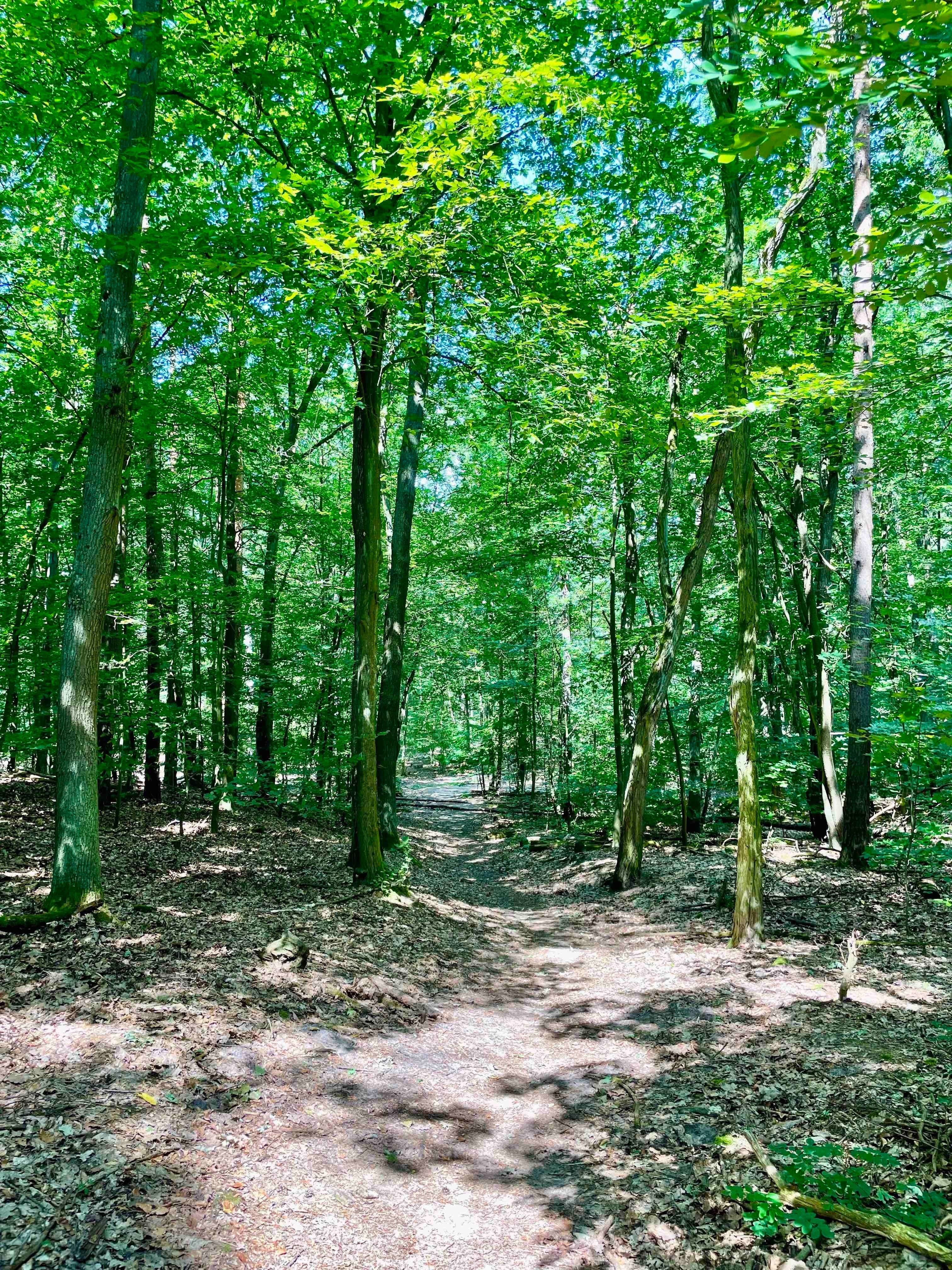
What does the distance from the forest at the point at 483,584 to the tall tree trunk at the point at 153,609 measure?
145mm

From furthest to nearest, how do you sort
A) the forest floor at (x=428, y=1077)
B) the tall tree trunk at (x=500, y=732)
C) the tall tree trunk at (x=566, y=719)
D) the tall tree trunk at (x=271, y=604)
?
1. the tall tree trunk at (x=500, y=732)
2. the tall tree trunk at (x=566, y=719)
3. the tall tree trunk at (x=271, y=604)
4. the forest floor at (x=428, y=1077)

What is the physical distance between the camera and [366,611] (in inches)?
339

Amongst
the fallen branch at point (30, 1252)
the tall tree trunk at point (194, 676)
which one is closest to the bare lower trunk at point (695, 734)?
the tall tree trunk at point (194, 676)

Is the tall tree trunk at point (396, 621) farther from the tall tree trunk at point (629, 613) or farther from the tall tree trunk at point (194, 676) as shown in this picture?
the tall tree trunk at point (629, 613)

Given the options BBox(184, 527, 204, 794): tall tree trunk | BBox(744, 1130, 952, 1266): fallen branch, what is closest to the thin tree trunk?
BBox(184, 527, 204, 794): tall tree trunk

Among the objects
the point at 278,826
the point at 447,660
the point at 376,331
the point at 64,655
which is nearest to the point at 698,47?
the point at 376,331

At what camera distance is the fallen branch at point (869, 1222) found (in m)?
2.51

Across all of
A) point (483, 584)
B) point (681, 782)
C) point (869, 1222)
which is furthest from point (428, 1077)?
point (483, 584)

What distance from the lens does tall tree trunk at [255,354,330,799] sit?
488 inches

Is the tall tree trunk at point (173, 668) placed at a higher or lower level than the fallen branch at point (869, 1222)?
higher

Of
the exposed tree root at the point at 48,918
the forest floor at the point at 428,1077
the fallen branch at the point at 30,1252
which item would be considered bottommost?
the forest floor at the point at 428,1077

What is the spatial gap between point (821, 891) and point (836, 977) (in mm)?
2991

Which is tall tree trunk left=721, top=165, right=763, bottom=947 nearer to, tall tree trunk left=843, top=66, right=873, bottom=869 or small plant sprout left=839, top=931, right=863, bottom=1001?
small plant sprout left=839, top=931, right=863, bottom=1001

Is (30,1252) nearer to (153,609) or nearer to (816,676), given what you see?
(153,609)
